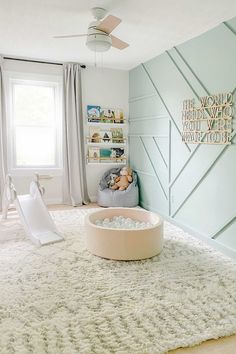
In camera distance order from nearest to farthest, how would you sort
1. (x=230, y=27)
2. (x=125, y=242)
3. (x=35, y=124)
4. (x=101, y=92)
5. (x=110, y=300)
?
(x=110, y=300)
(x=125, y=242)
(x=230, y=27)
(x=35, y=124)
(x=101, y=92)

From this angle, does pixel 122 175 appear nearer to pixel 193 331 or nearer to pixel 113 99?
pixel 113 99

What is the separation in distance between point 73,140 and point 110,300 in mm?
3364

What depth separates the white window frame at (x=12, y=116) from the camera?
15.6 ft

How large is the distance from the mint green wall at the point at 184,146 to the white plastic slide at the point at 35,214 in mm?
1667

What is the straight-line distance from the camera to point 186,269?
2.68 m

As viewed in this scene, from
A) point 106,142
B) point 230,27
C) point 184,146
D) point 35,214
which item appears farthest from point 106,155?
point 230,27

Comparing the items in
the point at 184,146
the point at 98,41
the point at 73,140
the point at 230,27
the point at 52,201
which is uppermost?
the point at 230,27

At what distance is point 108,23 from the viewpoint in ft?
8.75

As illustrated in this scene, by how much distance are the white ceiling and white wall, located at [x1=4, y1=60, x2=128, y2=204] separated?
1.82 feet

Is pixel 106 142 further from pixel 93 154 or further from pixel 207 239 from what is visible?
pixel 207 239

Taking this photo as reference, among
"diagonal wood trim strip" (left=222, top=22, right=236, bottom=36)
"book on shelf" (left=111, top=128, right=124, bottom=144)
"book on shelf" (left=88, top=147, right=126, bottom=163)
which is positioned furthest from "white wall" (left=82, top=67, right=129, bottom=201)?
"diagonal wood trim strip" (left=222, top=22, right=236, bottom=36)

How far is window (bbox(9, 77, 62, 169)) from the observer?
4902 mm

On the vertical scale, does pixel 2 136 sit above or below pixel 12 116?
below

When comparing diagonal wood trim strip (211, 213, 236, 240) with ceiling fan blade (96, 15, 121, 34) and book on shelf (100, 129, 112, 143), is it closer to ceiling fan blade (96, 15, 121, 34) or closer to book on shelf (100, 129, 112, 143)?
ceiling fan blade (96, 15, 121, 34)
